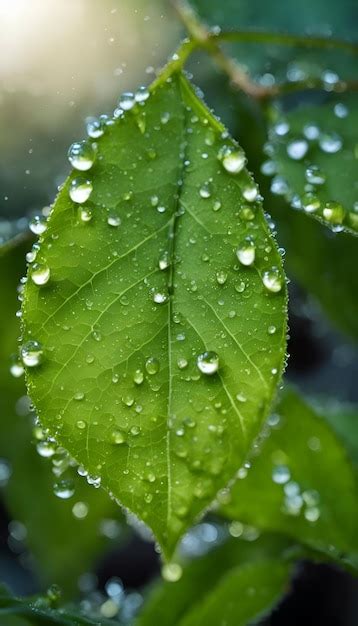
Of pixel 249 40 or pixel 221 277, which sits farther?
pixel 249 40

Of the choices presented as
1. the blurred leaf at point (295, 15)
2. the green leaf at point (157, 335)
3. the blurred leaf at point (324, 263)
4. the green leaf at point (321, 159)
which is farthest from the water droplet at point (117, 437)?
the blurred leaf at point (295, 15)

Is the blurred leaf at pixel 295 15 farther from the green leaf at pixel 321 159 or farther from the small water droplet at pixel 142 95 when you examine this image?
the small water droplet at pixel 142 95

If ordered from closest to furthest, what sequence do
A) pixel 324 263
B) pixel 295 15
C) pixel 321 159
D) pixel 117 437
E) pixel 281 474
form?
pixel 117 437 → pixel 321 159 → pixel 281 474 → pixel 324 263 → pixel 295 15

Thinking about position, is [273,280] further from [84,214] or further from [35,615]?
[35,615]

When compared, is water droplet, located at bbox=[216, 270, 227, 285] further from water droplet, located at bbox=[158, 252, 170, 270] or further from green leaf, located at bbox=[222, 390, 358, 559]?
green leaf, located at bbox=[222, 390, 358, 559]

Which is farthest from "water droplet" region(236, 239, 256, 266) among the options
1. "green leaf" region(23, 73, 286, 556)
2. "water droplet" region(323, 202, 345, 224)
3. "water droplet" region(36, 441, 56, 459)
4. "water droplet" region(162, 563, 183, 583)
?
"water droplet" region(162, 563, 183, 583)

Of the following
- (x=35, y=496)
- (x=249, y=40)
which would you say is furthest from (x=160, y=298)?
(x=35, y=496)
